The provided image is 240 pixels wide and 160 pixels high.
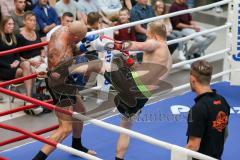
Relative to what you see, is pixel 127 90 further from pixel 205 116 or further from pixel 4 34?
pixel 4 34

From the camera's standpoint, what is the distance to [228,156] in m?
5.23

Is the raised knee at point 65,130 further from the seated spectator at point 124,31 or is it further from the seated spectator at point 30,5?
the seated spectator at point 30,5

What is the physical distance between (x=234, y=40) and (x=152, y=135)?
6.61ft

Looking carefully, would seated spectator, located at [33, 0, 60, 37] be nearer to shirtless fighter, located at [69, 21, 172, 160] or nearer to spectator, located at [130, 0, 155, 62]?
spectator, located at [130, 0, 155, 62]

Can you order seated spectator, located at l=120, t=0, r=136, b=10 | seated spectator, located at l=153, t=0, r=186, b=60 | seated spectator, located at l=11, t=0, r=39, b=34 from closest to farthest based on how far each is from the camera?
1. seated spectator, located at l=11, t=0, r=39, b=34
2. seated spectator, located at l=153, t=0, r=186, b=60
3. seated spectator, located at l=120, t=0, r=136, b=10

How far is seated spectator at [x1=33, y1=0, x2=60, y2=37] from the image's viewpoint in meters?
7.51

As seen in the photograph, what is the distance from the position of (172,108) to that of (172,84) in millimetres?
1058

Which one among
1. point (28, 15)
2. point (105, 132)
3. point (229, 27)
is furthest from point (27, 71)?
point (229, 27)

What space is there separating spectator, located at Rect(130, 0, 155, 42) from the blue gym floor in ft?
4.84

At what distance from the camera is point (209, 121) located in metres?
3.67

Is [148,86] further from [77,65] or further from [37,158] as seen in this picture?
[37,158]

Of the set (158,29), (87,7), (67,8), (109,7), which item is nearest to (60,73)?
(158,29)

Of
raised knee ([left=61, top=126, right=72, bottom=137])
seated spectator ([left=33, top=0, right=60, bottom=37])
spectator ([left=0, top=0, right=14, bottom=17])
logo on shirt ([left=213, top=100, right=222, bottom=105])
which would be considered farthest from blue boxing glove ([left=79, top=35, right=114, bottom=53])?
spectator ([left=0, top=0, right=14, bottom=17])

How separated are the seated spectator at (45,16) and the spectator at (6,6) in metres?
0.37
